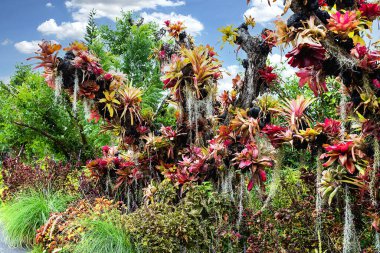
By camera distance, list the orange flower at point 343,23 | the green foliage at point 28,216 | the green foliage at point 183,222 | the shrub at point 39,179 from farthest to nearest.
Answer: the shrub at point 39,179 → the green foliage at point 28,216 → the green foliage at point 183,222 → the orange flower at point 343,23

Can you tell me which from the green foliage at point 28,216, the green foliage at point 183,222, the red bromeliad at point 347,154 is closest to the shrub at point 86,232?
the green foliage at point 183,222

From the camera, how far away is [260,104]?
3.77 meters

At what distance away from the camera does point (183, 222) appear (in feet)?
12.3

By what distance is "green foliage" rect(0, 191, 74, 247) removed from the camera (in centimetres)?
500

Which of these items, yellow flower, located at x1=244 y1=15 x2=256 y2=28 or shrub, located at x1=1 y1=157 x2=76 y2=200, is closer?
yellow flower, located at x1=244 y1=15 x2=256 y2=28

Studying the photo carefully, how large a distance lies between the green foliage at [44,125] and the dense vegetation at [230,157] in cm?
305

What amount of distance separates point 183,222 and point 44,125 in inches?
276

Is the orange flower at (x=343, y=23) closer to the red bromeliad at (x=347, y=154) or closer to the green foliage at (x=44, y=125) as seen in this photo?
the red bromeliad at (x=347, y=154)

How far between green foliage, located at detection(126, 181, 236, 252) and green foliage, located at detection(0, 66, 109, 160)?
524 centimetres

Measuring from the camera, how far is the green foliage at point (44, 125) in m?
9.43

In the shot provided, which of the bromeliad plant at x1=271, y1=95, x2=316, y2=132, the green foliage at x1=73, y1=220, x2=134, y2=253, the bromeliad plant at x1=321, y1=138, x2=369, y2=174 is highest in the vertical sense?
the bromeliad plant at x1=271, y1=95, x2=316, y2=132

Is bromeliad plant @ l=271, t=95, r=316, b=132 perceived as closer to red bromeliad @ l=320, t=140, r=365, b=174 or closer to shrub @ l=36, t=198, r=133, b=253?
red bromeliad @ l=320, t=140, r=365, b=174

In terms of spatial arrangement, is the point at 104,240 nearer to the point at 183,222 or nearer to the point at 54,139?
the point at 183,222

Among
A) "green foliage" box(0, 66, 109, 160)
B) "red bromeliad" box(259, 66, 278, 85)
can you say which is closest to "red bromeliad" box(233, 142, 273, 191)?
"red bromeliad" box(259, 66, 278, 85)
